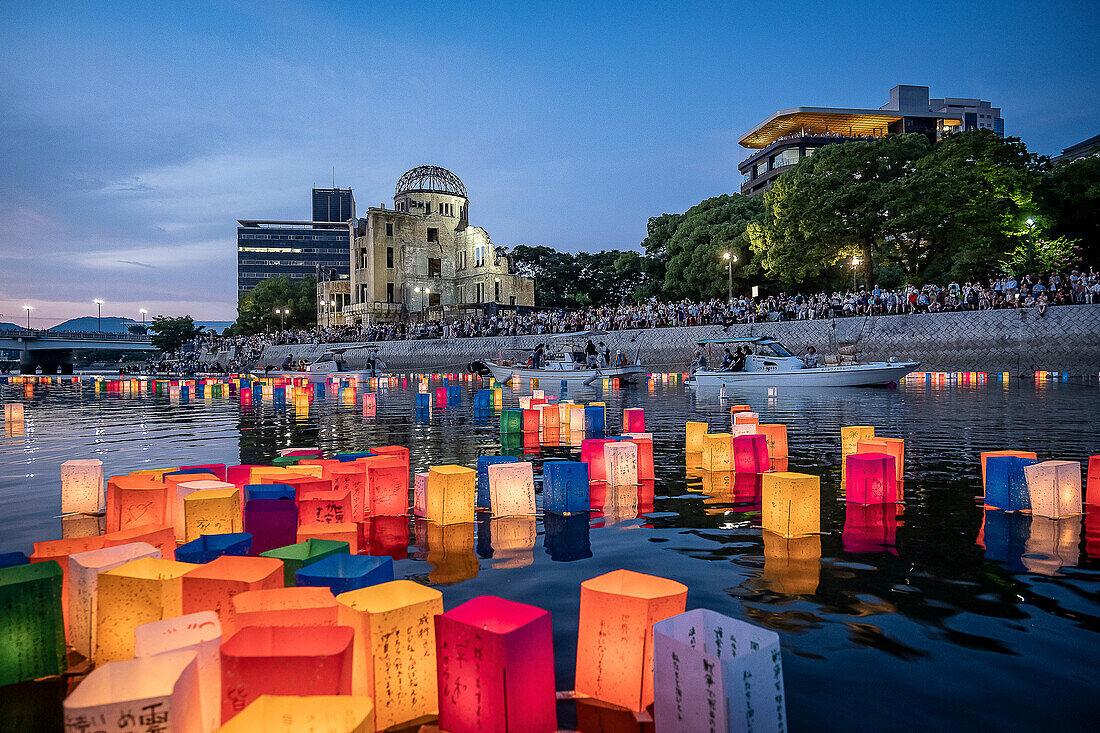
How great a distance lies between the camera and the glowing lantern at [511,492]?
20.6 feet

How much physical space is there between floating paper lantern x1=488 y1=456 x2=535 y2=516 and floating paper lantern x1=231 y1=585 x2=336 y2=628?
11.2ft

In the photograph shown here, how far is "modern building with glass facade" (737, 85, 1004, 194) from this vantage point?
2852 inches

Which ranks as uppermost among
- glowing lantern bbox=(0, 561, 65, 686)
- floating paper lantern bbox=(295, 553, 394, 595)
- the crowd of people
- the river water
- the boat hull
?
the crowd of people

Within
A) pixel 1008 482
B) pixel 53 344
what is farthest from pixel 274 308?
pixel 1008 482

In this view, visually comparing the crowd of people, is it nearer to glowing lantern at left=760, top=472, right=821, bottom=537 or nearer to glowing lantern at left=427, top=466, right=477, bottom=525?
glowing lantern at left=760, top=472, right=821, bottom=537

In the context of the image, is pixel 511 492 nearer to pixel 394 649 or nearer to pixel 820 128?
pixel 394 649

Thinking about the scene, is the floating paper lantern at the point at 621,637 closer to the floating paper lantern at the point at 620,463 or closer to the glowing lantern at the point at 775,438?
the floating paper lantern at the point at 620,463

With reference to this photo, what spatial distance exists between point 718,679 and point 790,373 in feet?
76.7

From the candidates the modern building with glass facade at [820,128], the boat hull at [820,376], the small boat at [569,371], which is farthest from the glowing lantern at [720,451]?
the modern building with glass facade at [820,128]

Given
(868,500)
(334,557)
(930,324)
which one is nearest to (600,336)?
(930,324)

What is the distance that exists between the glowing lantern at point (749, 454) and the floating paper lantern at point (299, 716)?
264 inches

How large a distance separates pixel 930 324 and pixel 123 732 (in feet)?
121

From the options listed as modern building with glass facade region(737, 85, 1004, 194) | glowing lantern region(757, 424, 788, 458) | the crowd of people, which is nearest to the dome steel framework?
the crowd of people

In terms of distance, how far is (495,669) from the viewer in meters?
2.46
